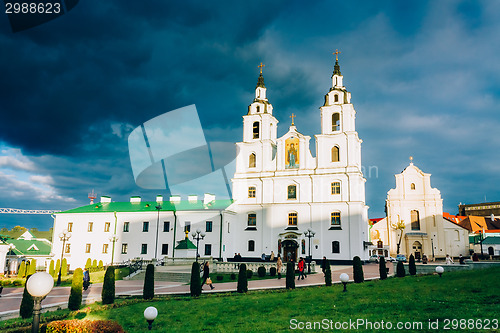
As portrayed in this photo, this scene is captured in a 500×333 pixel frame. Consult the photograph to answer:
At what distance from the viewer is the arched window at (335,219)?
140ft

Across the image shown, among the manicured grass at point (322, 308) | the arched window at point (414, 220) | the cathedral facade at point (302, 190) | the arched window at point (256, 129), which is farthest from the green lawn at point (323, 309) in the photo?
the arched window at point (414, 220)

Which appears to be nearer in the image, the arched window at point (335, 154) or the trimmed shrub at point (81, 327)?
the trimmed shrub at point (81, 327)

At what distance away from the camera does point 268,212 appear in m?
45.2

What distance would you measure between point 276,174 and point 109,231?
22.1m

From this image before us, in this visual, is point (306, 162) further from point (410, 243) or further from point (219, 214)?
point (410, 243)

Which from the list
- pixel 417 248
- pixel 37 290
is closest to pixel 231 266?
pixel 37 290

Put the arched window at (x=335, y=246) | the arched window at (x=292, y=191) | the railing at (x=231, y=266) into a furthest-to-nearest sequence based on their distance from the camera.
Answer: the arched window at (x=292, y=191)
the arched window at (x=335, y=246)
the railing at (x=231, y=266)

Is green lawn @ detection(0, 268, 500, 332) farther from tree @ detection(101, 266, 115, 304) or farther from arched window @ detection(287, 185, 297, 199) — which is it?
arched window @ detection(287, 185, 297, 199)

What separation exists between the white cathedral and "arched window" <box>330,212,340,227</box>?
11cm

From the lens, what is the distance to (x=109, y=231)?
154ft

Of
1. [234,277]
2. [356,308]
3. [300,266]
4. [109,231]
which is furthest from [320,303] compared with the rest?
[109,231]

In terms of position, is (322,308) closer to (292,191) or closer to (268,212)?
(268,212)

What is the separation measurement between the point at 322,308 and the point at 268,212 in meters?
32.0

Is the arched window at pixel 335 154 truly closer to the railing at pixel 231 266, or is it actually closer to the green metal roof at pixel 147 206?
the green metal roof at pixel 147 206
